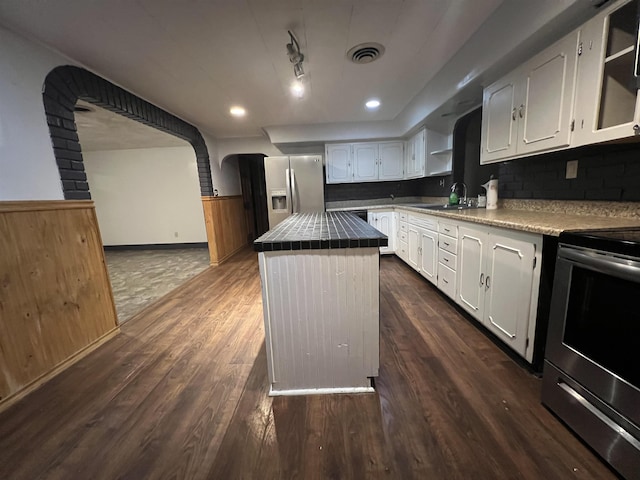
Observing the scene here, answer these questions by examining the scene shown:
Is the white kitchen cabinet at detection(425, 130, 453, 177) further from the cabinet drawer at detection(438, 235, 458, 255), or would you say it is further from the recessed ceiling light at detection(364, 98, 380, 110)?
the cabinet drawer at detection(438, 235, 458, 255)

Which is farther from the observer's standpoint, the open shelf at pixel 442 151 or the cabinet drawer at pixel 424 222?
the open shelf at pixel 442 151

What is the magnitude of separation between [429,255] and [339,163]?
254 cm

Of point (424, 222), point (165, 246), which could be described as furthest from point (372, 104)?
point (165, 246)

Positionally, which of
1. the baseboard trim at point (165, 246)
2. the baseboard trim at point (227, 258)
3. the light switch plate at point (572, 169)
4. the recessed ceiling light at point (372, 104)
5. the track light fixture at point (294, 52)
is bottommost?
the baseboard trim at point (227, 258)

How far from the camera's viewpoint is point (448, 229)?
2.47 m

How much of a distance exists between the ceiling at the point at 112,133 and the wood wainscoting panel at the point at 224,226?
1.38 metres

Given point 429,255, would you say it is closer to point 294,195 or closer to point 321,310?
point 321,310

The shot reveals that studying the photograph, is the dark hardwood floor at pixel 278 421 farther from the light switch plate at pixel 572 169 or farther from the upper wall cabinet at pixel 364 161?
the upper wall cabinet at pixel 364 161

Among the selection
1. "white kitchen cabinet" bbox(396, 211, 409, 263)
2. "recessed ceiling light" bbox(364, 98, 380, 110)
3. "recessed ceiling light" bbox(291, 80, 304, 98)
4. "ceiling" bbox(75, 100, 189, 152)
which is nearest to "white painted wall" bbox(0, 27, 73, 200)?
"ceiling" bbox(75, 100, 189, 152)

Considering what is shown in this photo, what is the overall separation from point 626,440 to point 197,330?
2.62 m

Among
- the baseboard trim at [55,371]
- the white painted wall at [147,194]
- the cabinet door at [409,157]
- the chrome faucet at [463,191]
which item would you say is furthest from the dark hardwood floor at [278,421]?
the white painted wall at [147,194]

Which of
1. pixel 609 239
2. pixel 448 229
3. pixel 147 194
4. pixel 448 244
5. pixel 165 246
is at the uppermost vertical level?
pixel 147 194

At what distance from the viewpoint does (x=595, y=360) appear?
109 centimetres

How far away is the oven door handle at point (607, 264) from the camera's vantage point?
93 centimetres
